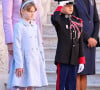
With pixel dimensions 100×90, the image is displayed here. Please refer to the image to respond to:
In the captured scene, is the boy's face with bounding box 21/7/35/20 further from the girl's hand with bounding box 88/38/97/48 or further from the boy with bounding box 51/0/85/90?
the girl's hand with bounding box 88/38/97/48

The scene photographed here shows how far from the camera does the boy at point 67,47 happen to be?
472 cm

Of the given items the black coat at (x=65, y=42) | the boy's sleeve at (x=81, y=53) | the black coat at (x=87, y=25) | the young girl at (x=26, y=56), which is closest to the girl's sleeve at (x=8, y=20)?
the young girl at (x=26, y=56)

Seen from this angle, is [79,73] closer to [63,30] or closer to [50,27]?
[63,30]

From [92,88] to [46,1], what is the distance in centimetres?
216

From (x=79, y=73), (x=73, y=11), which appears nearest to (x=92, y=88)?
(x=79, y=73)

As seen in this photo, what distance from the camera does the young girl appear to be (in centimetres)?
436

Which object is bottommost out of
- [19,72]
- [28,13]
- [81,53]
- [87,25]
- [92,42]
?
[19,72]

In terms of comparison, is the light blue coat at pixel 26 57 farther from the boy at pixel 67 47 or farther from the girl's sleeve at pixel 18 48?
the boy at pixel 67 47

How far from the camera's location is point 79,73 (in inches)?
199

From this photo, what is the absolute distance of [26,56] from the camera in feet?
14.5

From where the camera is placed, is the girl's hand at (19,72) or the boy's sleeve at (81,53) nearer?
the girl's hand at (19,72)

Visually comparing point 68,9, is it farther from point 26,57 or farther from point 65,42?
point 26,57

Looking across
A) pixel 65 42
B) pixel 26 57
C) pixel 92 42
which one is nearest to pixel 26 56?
pixel 26 57

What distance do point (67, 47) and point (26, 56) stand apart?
1.77ft
